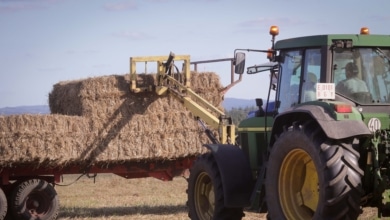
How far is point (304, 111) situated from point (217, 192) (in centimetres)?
233

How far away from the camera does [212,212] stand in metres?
9.84

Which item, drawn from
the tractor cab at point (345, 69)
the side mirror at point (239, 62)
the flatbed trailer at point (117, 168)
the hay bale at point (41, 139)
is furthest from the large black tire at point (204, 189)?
the hay bale at point (41, 139)

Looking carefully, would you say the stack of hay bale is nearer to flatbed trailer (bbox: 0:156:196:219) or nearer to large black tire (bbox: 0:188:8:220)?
flatbed trailer (bbox: 0:156:196:219)

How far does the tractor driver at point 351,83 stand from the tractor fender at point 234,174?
1.89 metres

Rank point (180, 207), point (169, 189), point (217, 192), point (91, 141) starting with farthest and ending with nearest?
point (169, 189) < point (180, 207) < point (91, 141) < point (217, 192)

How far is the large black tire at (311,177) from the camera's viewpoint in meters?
6.71

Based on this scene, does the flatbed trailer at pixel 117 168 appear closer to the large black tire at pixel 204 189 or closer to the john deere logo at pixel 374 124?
the large black tire at pixel 204 189

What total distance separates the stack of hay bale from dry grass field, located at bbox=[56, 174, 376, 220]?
46.2 inches

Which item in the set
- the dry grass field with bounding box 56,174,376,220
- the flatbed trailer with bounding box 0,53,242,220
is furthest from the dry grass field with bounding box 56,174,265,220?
the flatbed trailer with bounding box 0,53,242,220

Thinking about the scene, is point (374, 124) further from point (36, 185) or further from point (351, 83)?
point (36, 185)

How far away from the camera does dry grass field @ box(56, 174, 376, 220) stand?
14.1m

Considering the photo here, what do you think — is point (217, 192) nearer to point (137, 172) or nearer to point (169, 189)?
point (137, 172)

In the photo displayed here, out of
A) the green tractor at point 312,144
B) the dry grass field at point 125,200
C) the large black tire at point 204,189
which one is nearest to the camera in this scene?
the green tractor at point 312,144

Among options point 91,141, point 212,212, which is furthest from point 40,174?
point 212,212
